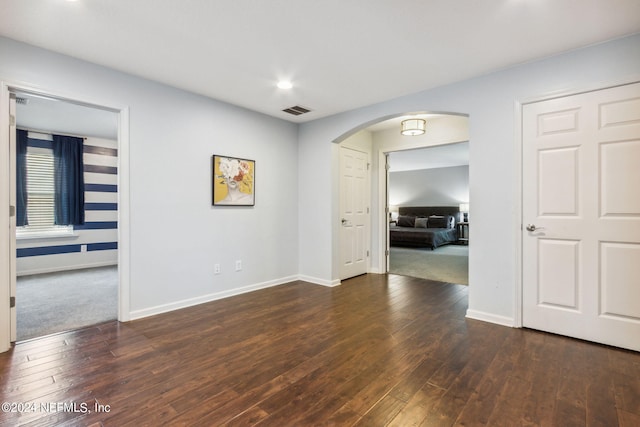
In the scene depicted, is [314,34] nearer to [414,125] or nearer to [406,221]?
[414,125]

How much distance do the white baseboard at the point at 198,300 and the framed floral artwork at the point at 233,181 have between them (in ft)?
3.70

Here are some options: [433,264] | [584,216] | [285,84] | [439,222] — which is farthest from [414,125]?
[439,222]

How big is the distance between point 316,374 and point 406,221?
27.9 feet

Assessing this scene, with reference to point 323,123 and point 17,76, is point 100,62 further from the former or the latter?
point 323,123

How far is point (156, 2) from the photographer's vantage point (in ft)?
6.60

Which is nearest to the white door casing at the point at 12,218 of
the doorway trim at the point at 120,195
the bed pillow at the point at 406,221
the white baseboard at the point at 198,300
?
the doorway trim at the point at 120,195

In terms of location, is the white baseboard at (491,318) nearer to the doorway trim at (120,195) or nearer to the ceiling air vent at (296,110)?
the ceiling air vent at (296,110)

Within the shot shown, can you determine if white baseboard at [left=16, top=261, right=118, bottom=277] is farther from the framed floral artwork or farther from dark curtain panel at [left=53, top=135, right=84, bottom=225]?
the framed floral artwork

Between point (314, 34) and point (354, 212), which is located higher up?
point (314, 34)

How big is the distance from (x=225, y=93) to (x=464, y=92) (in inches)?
105

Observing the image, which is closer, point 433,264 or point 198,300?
point 198,300

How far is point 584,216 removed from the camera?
2.60 m

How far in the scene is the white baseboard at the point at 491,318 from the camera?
293 centimetres

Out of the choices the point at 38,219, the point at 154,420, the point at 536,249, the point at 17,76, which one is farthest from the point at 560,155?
the point at 38,219
